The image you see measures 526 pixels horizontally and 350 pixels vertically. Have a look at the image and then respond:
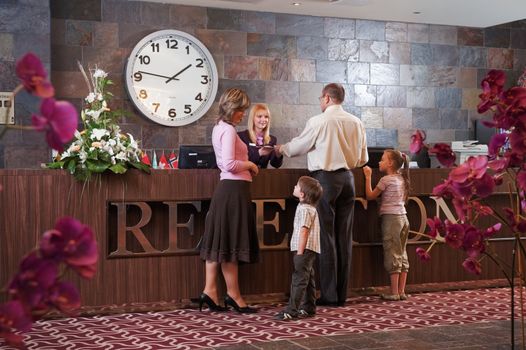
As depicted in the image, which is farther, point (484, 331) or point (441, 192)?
point (484, 331)

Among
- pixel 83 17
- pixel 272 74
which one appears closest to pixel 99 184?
pixel 83 17

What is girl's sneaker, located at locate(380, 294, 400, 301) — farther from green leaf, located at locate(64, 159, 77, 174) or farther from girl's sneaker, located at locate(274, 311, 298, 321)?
green leaf, located at locate(64, 159, 77, 174)

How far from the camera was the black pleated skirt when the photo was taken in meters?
5.61

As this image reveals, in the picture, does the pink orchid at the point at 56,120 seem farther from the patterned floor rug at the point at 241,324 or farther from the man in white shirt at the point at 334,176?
the man in white shirt at the point at 334,176

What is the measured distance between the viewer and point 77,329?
202 inches

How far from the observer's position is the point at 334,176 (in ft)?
19.6

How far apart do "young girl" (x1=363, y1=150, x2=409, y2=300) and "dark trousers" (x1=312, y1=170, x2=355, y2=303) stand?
37 cm

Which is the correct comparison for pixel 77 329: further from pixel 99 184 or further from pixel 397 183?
pixel 397 183

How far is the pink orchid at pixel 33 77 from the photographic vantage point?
832 mm

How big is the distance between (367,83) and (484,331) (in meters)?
5.58

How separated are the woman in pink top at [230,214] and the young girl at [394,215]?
1.18 metres

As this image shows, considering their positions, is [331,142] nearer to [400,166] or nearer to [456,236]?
[400,166]

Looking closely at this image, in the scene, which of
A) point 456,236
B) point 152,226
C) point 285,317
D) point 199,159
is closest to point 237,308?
point 285,317

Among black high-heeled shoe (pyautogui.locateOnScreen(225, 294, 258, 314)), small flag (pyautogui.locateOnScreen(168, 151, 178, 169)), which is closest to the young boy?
black high-heeled shoe (pyautogui.locateOnScreen(225, 294, 258, 314))
